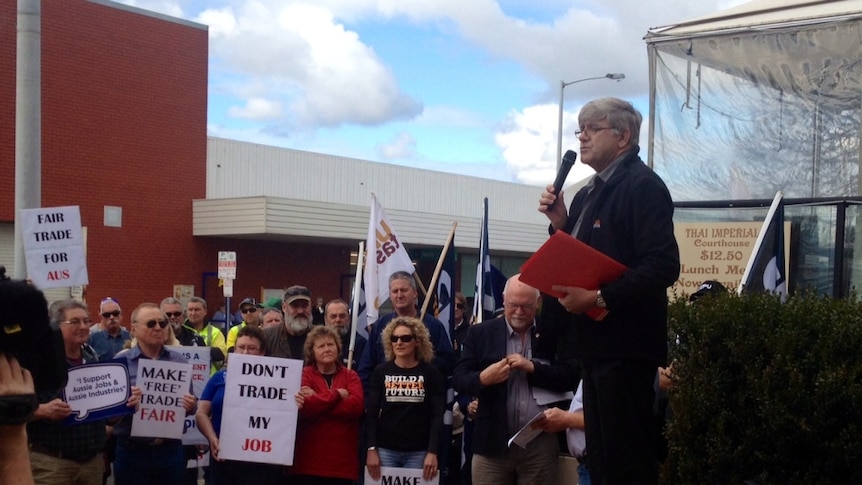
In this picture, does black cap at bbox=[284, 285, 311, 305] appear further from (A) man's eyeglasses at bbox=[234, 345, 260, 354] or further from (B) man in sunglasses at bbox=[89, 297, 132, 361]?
(B) man in sunglasses at bbox=[89, 297, 132, 361]

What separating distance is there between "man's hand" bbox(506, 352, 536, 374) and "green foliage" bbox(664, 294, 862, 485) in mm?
2024

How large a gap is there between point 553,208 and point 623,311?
1.72 ft

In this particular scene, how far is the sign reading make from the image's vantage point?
9711 mm

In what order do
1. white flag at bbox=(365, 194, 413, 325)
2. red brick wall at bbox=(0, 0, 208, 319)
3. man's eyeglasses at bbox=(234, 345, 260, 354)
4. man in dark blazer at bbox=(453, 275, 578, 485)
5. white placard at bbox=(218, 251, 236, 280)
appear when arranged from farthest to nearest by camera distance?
red brick wall at bbox=(0, 0, 208, 319)
white placard at bbox=(218, 251, 236, 280)
white flag at bbox=(365, 194, 413, 325)
man's eyeglasses at bbox=(234, 345, 260, 354)
man in dark blazer at bbox=(453, 275, 578, 485)

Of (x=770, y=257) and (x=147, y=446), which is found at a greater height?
(x=770, y=257)

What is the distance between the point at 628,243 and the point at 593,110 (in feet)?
1.75

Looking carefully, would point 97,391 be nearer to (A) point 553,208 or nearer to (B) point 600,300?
(A) point 553,208

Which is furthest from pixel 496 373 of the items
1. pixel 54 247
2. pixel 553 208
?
pixel 54 247

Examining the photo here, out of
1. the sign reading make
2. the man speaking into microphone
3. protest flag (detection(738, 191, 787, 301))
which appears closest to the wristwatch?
the man speaking into microphone

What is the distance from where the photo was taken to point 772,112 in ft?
31.6

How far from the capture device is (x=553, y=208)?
4.23 m

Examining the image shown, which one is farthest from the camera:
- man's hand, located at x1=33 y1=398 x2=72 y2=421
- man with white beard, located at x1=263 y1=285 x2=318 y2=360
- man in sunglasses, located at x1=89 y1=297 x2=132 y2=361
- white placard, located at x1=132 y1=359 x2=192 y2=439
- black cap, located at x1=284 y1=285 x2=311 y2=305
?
man in sunglasses, located at x1=89 y1=297 x2=132 y2=361

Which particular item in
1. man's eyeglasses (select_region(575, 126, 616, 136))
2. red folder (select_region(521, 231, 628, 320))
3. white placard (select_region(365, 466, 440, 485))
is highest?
man's eyeglasses (select_region(575, 126, 616, 136))

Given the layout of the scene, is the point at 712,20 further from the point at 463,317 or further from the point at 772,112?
the point at 463,317
